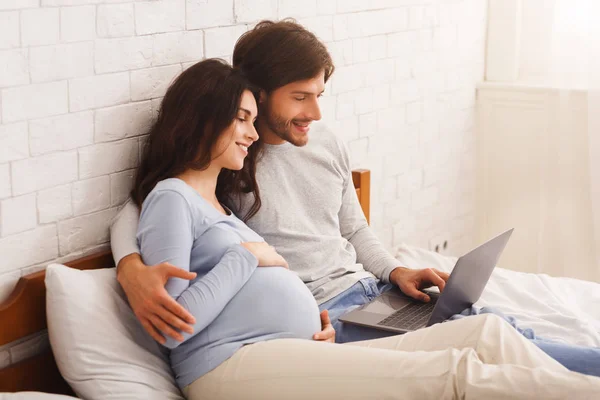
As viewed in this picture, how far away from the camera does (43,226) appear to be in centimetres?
175

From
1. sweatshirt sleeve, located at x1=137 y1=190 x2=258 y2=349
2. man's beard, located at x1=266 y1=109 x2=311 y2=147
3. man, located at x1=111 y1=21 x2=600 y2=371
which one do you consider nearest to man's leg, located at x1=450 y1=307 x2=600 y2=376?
man, located at x1=111 y1=21 x2=600 y2=371

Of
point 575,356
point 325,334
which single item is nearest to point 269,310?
point 325,334

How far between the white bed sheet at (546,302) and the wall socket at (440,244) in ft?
2.39

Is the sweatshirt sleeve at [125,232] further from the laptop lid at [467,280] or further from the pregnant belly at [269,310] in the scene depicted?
the laptop lid at [467,280]

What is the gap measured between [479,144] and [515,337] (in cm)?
193

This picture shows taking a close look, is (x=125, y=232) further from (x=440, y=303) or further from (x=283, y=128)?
A: (x=440, y=303)

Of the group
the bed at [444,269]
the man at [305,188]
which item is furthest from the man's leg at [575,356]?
the man at [305,188]

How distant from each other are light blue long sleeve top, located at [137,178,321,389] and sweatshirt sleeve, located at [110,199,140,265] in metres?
0.03

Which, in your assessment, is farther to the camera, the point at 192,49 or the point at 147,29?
the point at 192,49

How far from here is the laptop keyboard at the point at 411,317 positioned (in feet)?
6.43

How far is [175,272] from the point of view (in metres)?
1.62

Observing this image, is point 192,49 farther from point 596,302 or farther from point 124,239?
point 596,302

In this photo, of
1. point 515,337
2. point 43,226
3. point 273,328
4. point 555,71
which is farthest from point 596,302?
point 43,226

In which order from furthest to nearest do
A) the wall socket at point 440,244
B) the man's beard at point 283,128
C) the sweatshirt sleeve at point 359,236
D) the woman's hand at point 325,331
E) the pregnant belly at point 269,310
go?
the wall socket at point 440,244 < the sweatshirt sleeve at point 359,236 < the man's beard at point 283,128 < the woman's hand at point 325,331 < the pregnant belly at point 269,310
